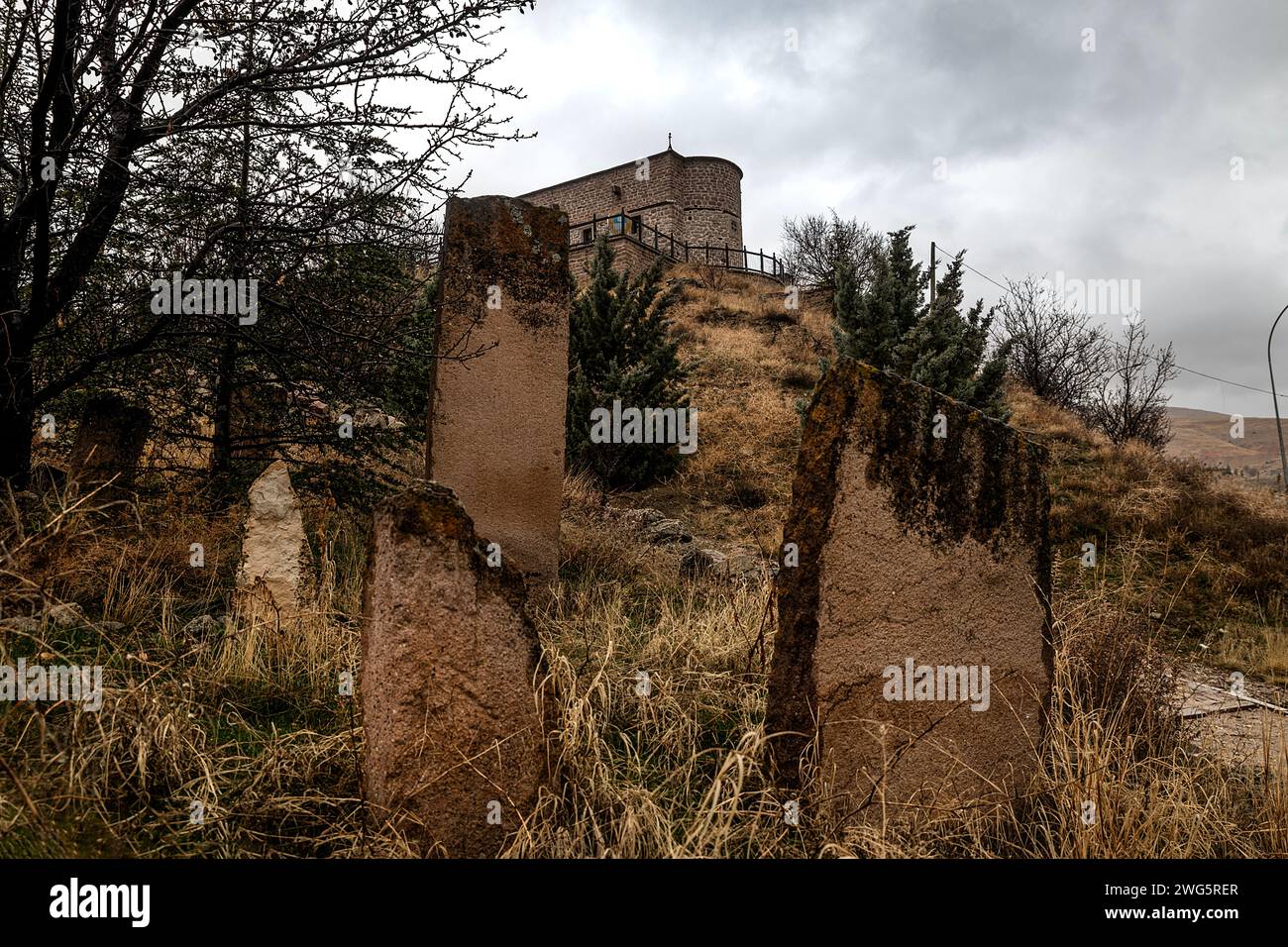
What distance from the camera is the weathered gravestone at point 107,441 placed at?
4.81 metres

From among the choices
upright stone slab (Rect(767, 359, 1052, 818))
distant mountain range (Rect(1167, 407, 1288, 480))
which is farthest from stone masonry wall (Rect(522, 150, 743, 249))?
distant mountain range (Rect(1167, 407, 1288, 480))

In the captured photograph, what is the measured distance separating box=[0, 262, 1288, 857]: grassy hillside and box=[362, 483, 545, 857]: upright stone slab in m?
0.13

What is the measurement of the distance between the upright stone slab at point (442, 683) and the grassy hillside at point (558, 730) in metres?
0.13

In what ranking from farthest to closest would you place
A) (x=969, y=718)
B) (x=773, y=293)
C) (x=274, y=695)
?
(x=773, y=293)
(x=274, y=695)
(x=969, y=718)

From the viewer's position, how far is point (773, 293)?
2966 cm

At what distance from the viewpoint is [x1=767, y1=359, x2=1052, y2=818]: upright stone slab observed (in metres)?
2.76

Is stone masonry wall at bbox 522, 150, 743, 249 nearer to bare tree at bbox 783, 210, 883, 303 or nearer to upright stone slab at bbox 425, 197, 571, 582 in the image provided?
bare tree at bbox 783, 210, 883, 303

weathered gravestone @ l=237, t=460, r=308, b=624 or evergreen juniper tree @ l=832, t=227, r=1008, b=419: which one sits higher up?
evergreen juniper tree @ l=832, t=227, r=1008, b=419

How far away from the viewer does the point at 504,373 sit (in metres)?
5.54

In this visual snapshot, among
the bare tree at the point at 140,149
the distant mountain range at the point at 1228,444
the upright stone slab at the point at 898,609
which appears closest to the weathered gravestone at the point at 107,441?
the bare tree at the point at 140,149

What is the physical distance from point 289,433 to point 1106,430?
17296 mm

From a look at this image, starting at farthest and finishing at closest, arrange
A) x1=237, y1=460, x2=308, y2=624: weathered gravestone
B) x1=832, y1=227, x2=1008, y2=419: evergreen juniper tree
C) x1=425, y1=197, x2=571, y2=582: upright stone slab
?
x1=832, y1=227, x2=1008, y2=419: evergreen juniper tree, x1=425, y1=197, x2=571, y2=582: upright stone slab, x1=237, y1=460, x2=308, y2=624: weathered gravestone
